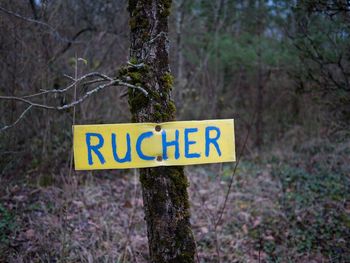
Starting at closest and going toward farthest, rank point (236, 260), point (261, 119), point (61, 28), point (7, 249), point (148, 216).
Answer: point (148, 216) < point (7, 249) < point (236, 260) < point (61, 28) < point (261, 119)

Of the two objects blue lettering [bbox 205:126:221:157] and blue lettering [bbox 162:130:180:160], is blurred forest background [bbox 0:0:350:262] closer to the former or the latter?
blue lettering [bbox 162:130:180:160]

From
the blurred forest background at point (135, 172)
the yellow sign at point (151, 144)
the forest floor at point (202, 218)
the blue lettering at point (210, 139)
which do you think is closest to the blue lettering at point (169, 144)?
the yellow sign at point (151, 144)

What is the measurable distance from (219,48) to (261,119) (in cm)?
224

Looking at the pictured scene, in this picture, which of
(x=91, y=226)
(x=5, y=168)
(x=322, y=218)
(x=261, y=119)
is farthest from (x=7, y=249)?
(x=261, y=119)

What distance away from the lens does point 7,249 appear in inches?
118

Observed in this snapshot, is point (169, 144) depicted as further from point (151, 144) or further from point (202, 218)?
point (202, 218)

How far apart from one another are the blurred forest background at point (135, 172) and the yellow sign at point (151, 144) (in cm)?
32

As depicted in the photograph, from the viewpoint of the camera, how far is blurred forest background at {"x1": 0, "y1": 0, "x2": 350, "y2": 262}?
11.0 feet

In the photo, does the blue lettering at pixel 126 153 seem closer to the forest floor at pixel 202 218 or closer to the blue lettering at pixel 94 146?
the blue lettering at pixel 94 146

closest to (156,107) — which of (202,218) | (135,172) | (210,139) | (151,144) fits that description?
(151,144)

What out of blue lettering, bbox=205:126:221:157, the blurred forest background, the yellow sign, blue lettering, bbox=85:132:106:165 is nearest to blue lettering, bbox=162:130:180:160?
the yellow sign

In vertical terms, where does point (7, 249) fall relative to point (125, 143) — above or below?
below

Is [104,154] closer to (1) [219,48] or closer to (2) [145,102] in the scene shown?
(2) [145,102]

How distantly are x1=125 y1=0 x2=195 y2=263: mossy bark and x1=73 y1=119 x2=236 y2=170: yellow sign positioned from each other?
88mm
